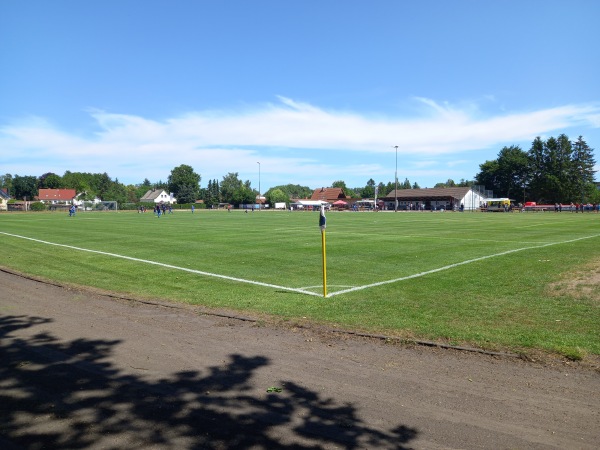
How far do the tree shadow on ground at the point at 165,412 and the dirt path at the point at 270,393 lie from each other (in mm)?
16

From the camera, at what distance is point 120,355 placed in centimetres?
586

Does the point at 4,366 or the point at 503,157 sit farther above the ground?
the point at 503,157

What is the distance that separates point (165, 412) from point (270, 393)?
111 centimetres

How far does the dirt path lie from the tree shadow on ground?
0.6 inches

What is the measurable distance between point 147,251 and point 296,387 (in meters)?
15.0

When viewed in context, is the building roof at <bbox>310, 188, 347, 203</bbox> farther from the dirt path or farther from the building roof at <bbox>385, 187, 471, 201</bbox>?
the dirt path

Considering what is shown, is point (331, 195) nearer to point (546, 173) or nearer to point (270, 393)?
point (546, 173)

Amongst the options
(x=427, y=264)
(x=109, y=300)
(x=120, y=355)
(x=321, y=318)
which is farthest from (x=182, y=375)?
(x=427, y=264)

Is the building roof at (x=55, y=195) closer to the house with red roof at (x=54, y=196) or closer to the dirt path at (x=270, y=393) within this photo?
the house with red roof at (x=54, y=196)

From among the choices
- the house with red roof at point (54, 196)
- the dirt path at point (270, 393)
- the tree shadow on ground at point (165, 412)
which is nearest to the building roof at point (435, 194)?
the dirt path at point (270, 393)

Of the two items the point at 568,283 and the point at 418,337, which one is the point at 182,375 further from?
the point at 568,283

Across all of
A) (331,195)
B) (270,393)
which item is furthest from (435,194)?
(270,393)

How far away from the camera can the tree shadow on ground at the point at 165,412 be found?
12.6ft

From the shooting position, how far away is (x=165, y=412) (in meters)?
4.30
